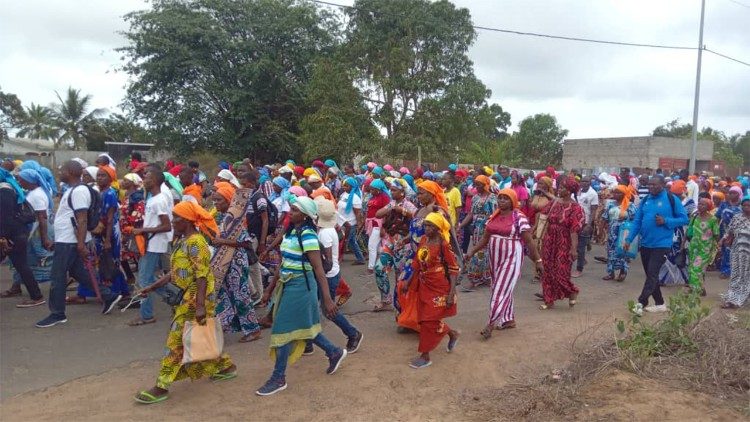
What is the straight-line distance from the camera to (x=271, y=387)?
4352 mm

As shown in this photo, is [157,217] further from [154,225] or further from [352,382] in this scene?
[352,382]

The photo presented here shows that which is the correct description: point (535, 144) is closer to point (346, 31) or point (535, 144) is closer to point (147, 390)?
point (346, 31)

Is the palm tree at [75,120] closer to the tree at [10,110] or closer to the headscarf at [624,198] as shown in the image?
the tree at [10,110]

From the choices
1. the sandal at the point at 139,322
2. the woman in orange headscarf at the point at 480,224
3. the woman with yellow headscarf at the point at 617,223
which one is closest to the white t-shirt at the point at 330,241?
the sandal at the point at 139,322

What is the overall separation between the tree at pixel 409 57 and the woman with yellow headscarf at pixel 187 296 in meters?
17.3

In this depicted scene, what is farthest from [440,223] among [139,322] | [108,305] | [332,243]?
[108,305]

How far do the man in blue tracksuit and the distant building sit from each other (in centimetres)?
2530

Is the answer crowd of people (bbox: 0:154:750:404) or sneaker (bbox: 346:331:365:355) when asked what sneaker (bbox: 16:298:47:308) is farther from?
sneaker (bbox: 346:331:365:355)

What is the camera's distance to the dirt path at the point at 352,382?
4078 mm

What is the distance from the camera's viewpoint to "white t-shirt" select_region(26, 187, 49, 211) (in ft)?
21.6

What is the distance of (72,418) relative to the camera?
3967mm

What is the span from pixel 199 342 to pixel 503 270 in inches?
127

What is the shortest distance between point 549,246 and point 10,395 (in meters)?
5.98

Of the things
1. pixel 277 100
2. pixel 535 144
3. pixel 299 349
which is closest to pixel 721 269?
pixel 299 349
